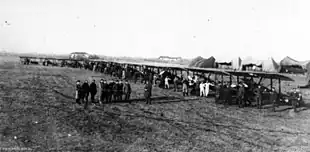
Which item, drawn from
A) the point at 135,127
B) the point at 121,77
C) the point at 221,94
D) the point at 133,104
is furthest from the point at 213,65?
the point at 135,127

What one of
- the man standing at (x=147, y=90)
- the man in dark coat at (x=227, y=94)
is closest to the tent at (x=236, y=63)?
the man in dark coat at (x=227, y=94)

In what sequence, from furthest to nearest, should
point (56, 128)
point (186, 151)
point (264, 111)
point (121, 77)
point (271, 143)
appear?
1. point (121, 77)
2. point (264, 111)
3. point (56, 128)
4. point (271, 143)
5. point (186, 151)

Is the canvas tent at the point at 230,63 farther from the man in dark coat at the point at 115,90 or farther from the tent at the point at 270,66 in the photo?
the man in dark coat at the point at 115,90

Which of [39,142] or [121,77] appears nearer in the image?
[39,142]

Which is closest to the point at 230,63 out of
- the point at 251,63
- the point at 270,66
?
the point at 251,63

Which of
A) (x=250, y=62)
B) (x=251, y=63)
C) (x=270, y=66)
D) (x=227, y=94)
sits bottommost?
(x=227, y=94)

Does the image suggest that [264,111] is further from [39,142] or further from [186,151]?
[39,142]

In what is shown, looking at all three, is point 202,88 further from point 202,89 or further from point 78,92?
point 78,92
